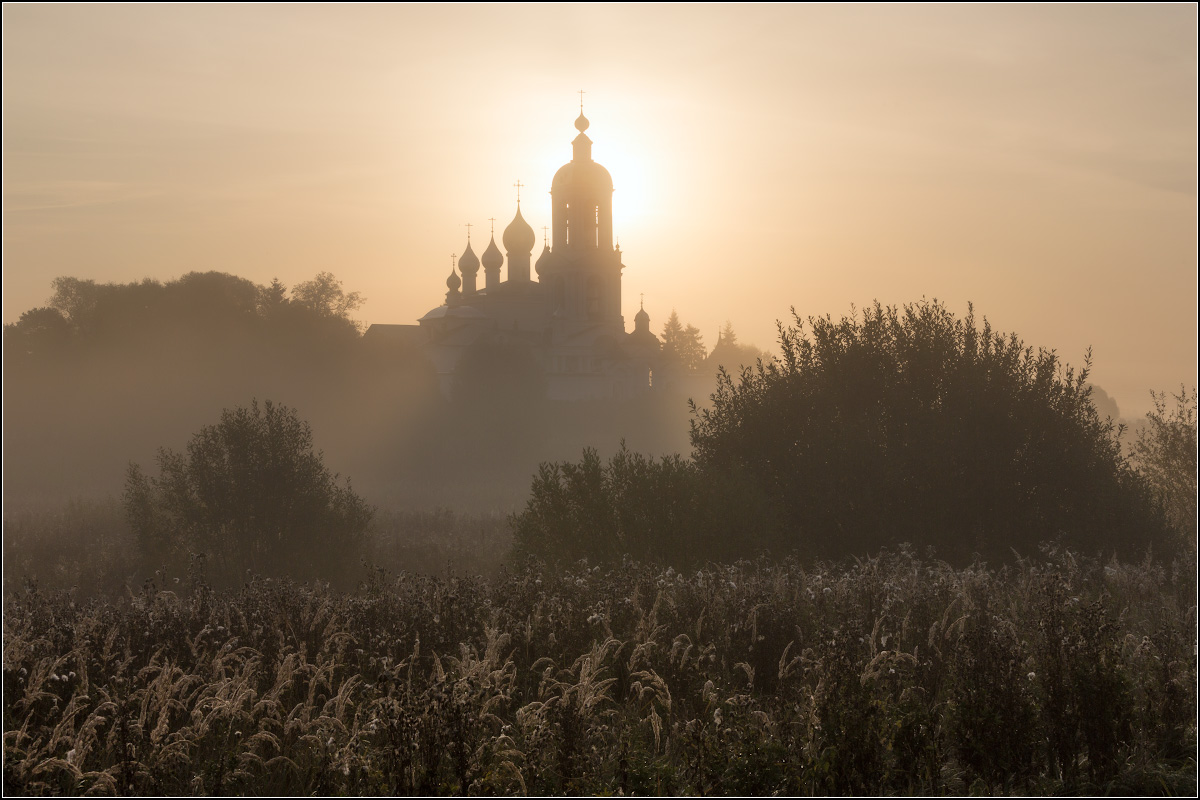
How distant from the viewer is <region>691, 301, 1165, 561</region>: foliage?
57.8 feet

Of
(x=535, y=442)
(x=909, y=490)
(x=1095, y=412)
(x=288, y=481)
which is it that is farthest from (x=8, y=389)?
(x=1095, y=412)

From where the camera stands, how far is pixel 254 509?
2217 cm

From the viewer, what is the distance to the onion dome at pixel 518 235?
8219cm

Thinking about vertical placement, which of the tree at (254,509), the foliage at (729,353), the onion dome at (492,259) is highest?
the onion dome at (492,259)

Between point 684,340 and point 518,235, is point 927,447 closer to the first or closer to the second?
point 518,235

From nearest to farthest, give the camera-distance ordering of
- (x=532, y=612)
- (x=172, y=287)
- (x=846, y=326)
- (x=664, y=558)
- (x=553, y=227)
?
(x=532, y=612) < (x=664, y=558) < (x=846, y=326) < (x=172, y=287) < (x=553, y=227)

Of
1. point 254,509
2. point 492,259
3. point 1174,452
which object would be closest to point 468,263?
point 492,259

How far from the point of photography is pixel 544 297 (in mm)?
82000

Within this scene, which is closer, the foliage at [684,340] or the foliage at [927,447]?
the foliage at [927,447]

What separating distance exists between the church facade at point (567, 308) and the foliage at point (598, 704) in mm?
61954

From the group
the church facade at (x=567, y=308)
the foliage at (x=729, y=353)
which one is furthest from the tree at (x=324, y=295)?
the foliage at (x=729, y=353)

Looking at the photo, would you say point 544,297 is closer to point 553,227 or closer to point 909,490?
point 553,227

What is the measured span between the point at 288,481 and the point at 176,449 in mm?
26286

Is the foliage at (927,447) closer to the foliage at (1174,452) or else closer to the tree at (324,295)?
the foliage at (1174,452)
